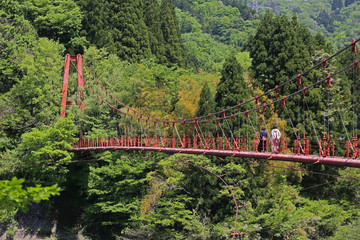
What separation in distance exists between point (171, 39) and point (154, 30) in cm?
156

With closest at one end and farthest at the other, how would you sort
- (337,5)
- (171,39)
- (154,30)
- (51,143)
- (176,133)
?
(51,143) < (176,133) < (154,30) < (171,39) < (337,5)

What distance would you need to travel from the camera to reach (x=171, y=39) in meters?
42.4

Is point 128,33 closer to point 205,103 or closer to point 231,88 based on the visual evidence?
point 205,103

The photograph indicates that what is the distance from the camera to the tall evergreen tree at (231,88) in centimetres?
2350

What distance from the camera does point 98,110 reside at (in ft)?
84.4

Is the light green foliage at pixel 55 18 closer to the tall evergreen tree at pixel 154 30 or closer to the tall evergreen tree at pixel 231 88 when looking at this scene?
the tall evergreen tree at pixel 154 30

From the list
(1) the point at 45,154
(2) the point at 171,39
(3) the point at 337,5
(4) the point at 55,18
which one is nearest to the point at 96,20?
(4) the point at 55,18

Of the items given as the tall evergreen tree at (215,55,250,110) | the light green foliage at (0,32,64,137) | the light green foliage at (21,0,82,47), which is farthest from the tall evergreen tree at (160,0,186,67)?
the tall evergreen tree at (215,55,250,110)

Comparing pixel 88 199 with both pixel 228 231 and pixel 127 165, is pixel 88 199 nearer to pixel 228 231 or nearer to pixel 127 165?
pixel 127 165

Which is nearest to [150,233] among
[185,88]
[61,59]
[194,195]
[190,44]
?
[194,195]

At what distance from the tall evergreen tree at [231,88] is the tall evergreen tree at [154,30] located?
50.0 feet

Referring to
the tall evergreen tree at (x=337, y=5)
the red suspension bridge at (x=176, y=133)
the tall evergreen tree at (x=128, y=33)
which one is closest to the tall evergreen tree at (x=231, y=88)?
the red suspension bridge at (x=176, y=133)

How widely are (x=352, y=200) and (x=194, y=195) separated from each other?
695cm

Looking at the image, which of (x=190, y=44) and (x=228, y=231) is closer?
(x=228, y=231)
